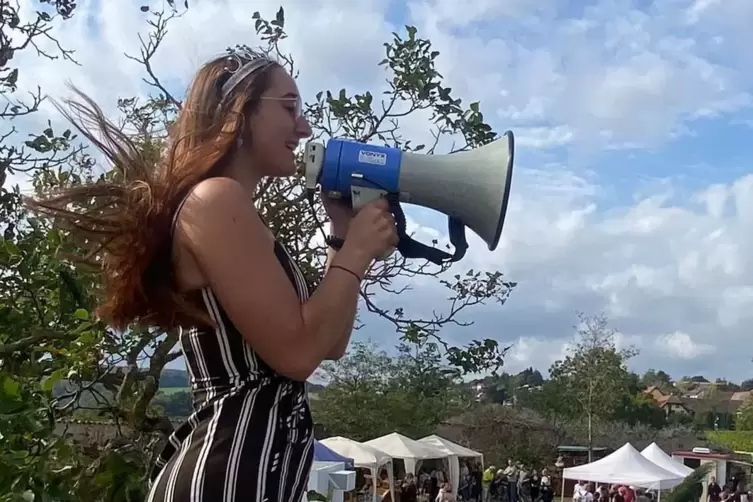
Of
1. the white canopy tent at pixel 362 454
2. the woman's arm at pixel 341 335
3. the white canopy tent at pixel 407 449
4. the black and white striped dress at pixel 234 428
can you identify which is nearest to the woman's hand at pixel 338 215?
A: the woman's arm at pixel 341 335

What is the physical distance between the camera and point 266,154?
147 cm

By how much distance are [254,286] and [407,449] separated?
54.3 feet

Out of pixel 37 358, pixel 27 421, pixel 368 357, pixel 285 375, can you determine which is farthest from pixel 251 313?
pixel 368 357

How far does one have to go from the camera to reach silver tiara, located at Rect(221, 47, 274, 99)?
1470mm

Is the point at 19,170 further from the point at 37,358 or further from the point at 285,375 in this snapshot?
the point at 285,375

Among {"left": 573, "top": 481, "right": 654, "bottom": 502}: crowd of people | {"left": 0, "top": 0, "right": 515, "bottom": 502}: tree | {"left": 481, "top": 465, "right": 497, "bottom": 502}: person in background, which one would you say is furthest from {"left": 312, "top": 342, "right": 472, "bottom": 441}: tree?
{"left": 0, "top": 0, "right": 515, "bottom": 502}: tree

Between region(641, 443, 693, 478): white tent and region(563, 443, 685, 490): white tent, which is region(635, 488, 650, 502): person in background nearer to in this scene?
region(641, 443, 693, 478): white tent

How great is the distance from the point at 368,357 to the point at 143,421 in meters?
25.5

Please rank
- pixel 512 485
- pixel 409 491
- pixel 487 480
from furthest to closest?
pixel 487 480 < pixel 512 485 < pixel 409 491

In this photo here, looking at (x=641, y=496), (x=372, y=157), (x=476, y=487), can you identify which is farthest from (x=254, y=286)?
(x=476, y=487)

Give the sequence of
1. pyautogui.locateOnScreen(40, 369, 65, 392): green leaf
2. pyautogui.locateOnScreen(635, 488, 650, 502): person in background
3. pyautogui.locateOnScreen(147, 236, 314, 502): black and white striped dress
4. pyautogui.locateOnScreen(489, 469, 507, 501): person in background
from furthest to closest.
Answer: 1. pyautogui.locateOnScreen(489, 469, 507, 501): person in background
2. pyautogui.locateOnScreen(635, 488, 650, 502): person in background
3. pyautogui.locateOnScreen(40, 369, 65, 392): green leaf
4. pyautogui.locateOnScreen(147, 236, 314, 502): black and white striped dress

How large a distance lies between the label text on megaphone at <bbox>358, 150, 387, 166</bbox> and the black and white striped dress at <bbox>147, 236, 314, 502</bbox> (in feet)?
0.64

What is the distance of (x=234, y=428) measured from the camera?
1.32 meters

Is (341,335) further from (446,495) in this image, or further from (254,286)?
(446,495)
